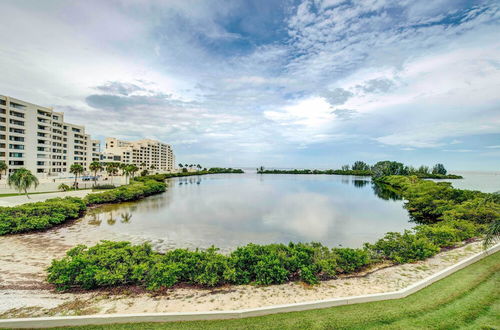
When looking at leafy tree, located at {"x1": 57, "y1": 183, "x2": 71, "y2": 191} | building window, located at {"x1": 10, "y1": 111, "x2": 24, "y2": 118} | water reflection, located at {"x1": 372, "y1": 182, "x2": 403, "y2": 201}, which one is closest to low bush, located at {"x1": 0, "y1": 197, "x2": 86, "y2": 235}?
leafy tree, located at {"x1": 57, "y1": 183, "x2": 71, "y2": 191}

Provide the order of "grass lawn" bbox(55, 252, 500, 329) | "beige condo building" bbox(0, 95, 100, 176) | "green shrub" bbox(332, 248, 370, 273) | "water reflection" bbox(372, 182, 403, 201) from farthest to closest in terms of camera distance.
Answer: "beige condo building" bbox(0, 95, 100, 176), "water reflection" bbox(372, 182, 403, 201), "green shrub" bbox(332, 248, 370, 273), "grass lawn" bbox(55, 252, 500, 329)

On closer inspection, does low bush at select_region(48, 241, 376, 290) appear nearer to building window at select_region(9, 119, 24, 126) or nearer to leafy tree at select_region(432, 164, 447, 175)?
building window at select_region(9, 119, 24, 126)

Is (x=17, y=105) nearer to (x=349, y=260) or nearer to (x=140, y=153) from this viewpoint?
(x=140, y=153)

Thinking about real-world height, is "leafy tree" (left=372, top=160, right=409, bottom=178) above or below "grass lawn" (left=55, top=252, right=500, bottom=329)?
above

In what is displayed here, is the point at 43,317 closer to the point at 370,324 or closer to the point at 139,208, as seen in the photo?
the point at 370,324

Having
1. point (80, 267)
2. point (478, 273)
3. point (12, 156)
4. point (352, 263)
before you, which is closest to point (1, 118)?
point (12, 156)

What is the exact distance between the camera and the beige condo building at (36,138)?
3712 cm

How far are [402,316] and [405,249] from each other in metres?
4.93

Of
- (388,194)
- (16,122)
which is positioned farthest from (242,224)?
(16,122)

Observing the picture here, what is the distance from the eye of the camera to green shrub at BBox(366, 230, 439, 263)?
28.9 ft

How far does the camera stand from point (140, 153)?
3627 inches

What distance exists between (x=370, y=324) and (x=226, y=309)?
3.50 meters

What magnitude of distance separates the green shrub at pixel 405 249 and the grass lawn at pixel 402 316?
2.57 m

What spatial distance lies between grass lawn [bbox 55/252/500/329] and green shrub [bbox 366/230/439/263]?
257 centimetres
